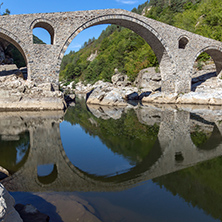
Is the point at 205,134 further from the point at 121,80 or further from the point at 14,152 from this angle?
the point at 121,80

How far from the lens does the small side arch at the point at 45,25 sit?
12.2 metres

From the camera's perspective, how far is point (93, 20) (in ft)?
43.7

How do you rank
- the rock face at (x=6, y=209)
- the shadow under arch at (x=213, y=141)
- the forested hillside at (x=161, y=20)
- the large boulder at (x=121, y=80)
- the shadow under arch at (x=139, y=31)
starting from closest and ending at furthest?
the rock face at (x=6, y=209), the shadow under arch at (x=213, y=141), the shadow under arch at (x=139, y=31), the forested hillside at (x=161, y=20), the large boulder at (x=121, y=80)

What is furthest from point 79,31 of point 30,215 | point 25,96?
point 30,215

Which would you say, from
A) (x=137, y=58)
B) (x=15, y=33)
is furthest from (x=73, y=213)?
(x=137, y=58)

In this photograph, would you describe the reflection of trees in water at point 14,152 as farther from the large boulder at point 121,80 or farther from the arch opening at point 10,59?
the large boulder at point 121,80

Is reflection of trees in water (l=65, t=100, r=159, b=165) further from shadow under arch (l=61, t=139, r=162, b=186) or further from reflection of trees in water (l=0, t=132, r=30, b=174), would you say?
reflection of trees in water (l=0, t=132, r=30, b=174)

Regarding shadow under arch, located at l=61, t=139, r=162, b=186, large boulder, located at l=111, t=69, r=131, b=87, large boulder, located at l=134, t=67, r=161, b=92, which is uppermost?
large boulder, located at l=111, t=69, r=131, b=87

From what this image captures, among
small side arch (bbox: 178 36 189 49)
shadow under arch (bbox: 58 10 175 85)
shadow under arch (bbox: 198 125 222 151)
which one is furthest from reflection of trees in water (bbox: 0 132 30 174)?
small side arch (bbox: 178 36 189 49)

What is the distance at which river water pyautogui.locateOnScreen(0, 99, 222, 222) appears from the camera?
257cm

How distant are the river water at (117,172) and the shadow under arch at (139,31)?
8.28 m

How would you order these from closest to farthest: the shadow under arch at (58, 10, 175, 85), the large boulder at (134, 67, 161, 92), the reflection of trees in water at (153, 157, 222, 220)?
the reflection of trees in water at (153, 157, 222, 220), the shadow under arch at (58, 10, 175, 85), the large boulder at (134, 67, 161, 92)

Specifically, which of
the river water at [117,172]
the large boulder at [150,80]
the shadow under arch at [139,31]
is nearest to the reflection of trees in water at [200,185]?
the river water at [117,172]

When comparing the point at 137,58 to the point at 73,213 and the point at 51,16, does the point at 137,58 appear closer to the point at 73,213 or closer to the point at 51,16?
the point at 51,16
